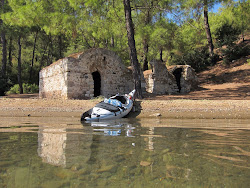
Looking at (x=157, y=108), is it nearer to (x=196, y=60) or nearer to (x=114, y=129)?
(x=114, y=129)

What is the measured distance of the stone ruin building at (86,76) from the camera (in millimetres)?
12976

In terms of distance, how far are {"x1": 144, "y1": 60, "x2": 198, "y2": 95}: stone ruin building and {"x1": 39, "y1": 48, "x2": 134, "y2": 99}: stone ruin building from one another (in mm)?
2974

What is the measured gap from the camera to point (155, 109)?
9.35m

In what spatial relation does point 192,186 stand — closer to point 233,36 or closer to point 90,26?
point 90,26

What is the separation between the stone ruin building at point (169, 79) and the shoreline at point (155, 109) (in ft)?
25.0

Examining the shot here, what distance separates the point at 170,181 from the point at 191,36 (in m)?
23.6

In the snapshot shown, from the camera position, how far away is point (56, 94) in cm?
1405

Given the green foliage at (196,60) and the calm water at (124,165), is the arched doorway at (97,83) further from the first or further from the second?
the calm water at (124,165)

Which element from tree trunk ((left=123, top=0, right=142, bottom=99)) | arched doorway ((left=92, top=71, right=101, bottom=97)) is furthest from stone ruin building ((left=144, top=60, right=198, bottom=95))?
tree trunk ((left=123, top=0, right=142, bottom=99))

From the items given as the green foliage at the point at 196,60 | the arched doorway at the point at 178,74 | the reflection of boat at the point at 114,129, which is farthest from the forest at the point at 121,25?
the reflection of boat at the point at 114,129

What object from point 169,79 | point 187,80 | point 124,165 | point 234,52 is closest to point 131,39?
point 169,79

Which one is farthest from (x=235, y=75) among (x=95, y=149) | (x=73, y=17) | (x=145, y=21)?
(x=95, y=149)

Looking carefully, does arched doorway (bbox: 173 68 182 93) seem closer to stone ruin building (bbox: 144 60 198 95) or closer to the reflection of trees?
stone ruin building (bbox: 144 60 198 95)

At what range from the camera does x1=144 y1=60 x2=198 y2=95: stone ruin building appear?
17562 millimetres
